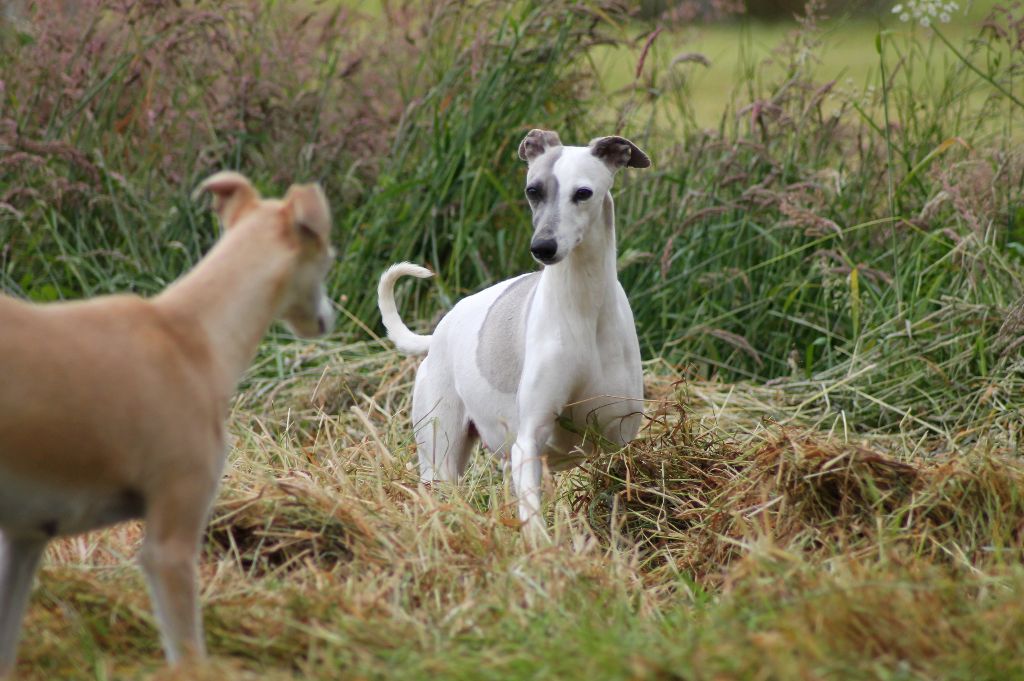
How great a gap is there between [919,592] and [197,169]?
4467mm

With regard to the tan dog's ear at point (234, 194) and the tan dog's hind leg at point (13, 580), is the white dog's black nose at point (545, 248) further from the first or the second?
the tan dog's hind leg at point (13, 580)

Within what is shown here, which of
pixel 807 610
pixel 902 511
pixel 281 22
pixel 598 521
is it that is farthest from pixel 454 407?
pixel 281 22

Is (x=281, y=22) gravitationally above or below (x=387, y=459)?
above

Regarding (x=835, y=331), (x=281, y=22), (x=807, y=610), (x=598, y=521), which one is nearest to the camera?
(x=807, y=610)

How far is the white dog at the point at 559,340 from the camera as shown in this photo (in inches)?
151

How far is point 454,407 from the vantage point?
4.53 meters

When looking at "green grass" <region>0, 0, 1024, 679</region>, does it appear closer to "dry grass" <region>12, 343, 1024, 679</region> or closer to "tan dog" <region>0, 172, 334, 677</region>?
"dry grass" <region>12, 343, 1024, 679</region>

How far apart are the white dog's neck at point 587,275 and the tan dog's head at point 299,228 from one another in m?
1.39

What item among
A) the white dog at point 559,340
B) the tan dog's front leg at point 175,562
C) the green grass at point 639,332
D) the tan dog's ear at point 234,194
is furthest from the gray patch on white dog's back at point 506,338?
the tan dog's front leg at point 175,562

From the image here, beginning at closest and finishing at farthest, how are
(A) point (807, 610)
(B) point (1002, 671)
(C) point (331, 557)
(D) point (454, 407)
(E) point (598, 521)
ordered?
(B) point (1002, 671) → (A) point (807, 610) → (C) point (331, 557) → (E) point (598, 521) → (D) point (454, 407)

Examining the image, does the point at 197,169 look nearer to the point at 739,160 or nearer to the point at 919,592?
the point at 739,160

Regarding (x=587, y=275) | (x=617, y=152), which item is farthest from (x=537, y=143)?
(x=587, y=275)

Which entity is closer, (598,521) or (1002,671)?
(1002,671)

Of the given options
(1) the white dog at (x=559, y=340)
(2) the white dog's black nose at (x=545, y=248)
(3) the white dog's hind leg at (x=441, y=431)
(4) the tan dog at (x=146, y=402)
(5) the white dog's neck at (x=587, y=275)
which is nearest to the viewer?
(4) the tan dog at (x=146, y=402)
